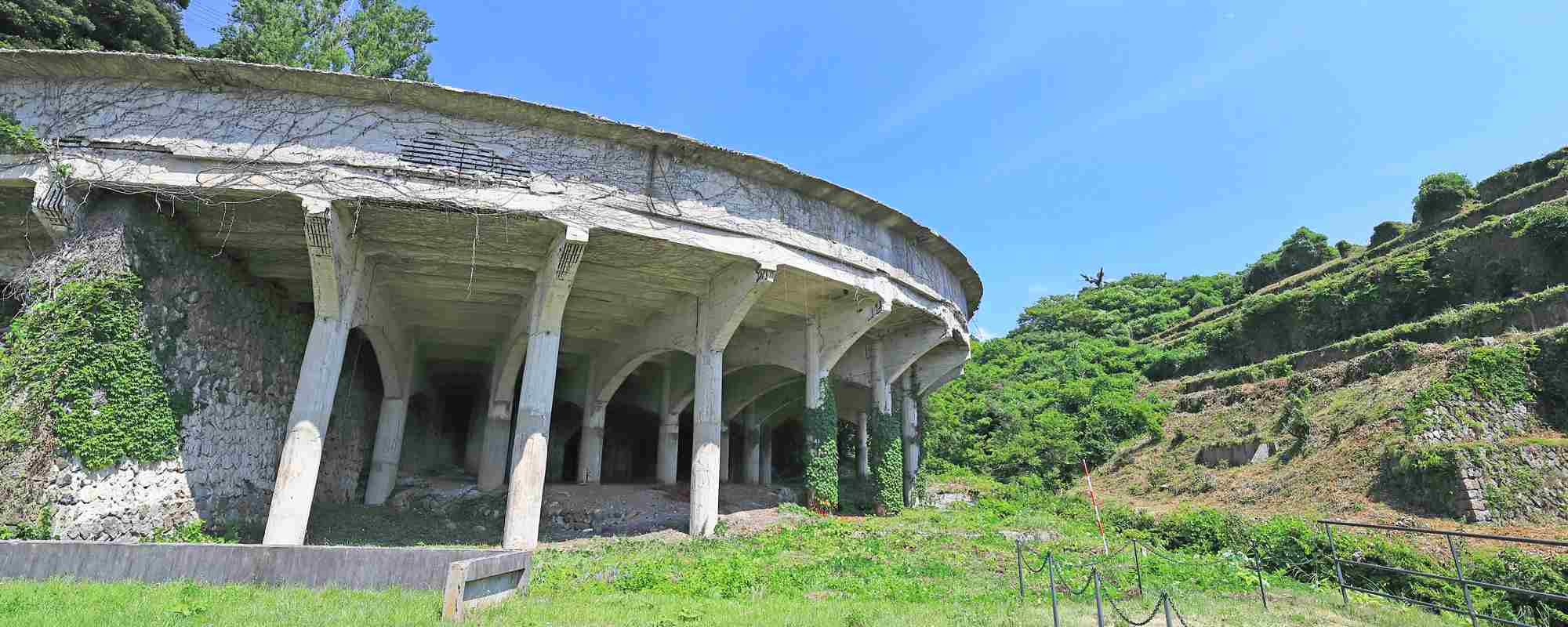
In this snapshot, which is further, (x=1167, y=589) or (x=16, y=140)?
(x=16, y=140)

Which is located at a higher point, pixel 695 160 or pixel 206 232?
pixel 695 160

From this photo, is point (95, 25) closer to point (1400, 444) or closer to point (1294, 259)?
point (1400, 444)

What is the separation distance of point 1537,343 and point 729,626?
30.2 meters

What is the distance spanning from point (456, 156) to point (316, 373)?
4.47 metres

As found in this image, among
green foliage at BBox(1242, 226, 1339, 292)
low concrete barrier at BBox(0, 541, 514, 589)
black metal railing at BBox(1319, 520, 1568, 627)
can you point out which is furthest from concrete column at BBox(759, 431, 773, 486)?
green foliage at BBox(1242, 226, 1339, 292)

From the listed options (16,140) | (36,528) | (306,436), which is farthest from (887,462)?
(16,140)

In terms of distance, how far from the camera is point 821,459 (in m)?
18.2

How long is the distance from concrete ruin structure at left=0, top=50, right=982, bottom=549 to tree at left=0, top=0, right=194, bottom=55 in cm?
1000

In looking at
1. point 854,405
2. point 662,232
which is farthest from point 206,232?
point 854,405

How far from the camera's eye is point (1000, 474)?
35625mm

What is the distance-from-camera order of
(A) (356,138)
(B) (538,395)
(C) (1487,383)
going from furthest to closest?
(C) (1487,383), (B) (538,395), (A) (356,138)

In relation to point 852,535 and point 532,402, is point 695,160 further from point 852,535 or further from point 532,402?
point 852,535

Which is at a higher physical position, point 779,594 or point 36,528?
point 36,528

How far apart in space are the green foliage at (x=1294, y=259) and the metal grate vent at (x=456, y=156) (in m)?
63.0
